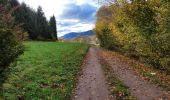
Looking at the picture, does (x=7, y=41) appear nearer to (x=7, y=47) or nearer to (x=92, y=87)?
(x=7, y=47)

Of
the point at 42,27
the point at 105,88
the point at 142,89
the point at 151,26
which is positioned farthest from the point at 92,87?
the point at 42,27

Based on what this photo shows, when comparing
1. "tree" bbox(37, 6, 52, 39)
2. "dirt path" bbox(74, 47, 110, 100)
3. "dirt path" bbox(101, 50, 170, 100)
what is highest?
"tree" bbox(37, 6, 52, 39)

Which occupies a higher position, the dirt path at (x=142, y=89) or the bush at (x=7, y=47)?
the bush at (x=7, y=47)

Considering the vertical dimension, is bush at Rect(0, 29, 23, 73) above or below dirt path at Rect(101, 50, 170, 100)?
above

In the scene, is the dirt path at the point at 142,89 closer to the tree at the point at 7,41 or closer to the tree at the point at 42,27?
the tree at the point at 7,41

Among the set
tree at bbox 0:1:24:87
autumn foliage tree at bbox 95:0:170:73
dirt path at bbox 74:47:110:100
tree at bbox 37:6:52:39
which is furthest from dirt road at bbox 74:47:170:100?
tree at bbox 37:6:52:39

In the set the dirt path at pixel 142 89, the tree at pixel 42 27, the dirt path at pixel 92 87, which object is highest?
the tree at pixel 42 27

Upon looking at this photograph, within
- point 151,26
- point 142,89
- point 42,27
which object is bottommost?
point 142,89

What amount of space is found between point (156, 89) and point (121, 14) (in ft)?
45.2

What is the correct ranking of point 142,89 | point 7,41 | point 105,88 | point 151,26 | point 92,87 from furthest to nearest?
point 151,26
point 92,87
point 105,88
point 142,89
point 7,41

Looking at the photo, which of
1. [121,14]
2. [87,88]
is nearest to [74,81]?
[87,88]

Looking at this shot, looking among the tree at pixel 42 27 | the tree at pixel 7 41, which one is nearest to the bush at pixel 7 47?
the tree at pixel 7 41

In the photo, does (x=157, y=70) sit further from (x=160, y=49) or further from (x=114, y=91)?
(x=114, y=91)

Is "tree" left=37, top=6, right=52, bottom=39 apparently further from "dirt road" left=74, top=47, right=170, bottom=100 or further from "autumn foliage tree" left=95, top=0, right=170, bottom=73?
"dirt road" left=74, top=47, right=170, bottom=100
